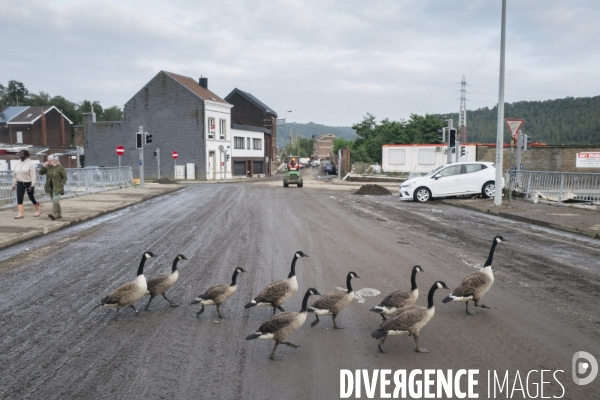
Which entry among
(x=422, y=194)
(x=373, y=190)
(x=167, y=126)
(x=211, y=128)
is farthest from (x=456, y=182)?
(x=167, y=126)

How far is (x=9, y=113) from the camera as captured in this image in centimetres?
8188

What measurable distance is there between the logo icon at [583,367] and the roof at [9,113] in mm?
90326

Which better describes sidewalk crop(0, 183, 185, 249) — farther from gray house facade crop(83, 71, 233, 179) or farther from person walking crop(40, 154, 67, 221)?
gray house facade crop(83, 71, 233, 179)

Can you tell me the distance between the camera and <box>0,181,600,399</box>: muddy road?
4.28m

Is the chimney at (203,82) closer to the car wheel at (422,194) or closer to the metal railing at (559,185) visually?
the car wheel at (422,194)

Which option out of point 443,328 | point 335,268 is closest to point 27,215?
point 335,268

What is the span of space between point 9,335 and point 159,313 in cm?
162

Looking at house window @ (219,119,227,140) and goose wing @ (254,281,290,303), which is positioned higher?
house window @ (219,119,227,140)

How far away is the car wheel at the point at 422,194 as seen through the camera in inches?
942

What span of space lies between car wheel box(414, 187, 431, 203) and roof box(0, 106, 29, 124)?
7701cm

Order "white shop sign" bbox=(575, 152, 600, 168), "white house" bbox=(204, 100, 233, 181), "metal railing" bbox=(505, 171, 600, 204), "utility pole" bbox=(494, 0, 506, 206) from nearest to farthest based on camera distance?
1. "metal railing" bbox=(505, 171, 600, 204)
2. "utility pole" bbox=(494, 0, 506, 206)
3. "white shop sign" bbox=(575, 152, 600, 168)
4. "white house" bbox=(204, 100, 233, 181)

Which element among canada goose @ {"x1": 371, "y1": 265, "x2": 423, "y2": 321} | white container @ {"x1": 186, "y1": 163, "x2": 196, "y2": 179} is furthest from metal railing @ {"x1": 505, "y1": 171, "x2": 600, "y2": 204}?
white container @ {"x1": 186, "y1": 163, "x2": 196, "y2": 179}

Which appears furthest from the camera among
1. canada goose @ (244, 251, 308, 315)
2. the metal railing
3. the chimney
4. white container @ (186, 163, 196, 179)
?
the chimney

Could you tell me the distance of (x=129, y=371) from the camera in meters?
4.40
